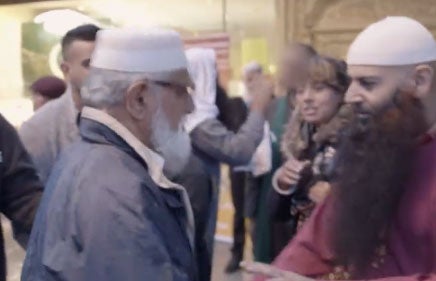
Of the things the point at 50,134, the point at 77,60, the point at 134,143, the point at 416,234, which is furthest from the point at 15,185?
the point at 416,234

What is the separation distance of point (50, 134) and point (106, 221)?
1832 millimetres

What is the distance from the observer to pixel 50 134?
3.78 m

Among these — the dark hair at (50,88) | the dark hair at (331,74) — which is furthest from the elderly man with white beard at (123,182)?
the dark hair at (50,88)

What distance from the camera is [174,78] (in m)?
2.28

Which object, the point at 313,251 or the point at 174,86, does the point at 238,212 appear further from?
the point at 174,86

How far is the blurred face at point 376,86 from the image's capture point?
87.7 inches

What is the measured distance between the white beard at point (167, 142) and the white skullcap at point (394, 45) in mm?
517

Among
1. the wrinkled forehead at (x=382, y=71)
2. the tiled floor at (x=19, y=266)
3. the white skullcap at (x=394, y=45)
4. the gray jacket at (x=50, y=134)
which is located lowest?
the tiled floor at (x=19, y=266)

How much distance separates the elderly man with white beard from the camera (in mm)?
2021

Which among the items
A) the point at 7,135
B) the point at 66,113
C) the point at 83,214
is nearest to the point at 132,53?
the point at 83,214

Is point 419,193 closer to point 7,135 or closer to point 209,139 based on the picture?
point 7,135

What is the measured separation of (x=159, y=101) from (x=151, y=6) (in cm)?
717

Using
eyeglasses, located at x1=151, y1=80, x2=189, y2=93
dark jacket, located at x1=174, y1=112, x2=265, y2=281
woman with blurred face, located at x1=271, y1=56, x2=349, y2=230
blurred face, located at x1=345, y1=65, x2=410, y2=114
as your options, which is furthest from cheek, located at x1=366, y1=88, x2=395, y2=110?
dark jacket, located at x1=174, y1=112, x2=265, y2=281

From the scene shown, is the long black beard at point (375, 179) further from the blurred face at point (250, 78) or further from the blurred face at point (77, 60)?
the blurred face at point (250, 78)
